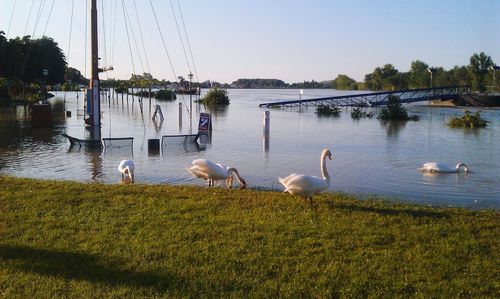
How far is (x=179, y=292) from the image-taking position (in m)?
4.65

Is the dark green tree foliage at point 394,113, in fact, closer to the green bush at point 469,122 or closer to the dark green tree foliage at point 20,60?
the green bush at point 469,122

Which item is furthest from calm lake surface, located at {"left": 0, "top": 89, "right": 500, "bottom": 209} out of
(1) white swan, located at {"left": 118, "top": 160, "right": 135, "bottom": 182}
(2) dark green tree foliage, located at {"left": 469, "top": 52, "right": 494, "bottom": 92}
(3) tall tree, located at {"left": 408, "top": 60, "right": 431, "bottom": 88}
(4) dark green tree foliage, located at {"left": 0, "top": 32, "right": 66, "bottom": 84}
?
(3) tall tree, located at {"left": 408, "top": 60, "right": 431, "bottom": 88}

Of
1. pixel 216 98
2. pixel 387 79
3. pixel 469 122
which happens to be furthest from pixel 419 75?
pixel 469 122

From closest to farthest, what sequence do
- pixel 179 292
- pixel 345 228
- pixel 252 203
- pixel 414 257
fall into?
pixel 179 292
pixel 414 257
pixel 345 228
pixel 252 203

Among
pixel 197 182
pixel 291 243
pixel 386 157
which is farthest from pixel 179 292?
pixel 386 157

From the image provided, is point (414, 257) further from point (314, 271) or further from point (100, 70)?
point (100, 70)

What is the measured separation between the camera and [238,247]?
587cm

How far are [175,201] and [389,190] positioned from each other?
16.9 ft

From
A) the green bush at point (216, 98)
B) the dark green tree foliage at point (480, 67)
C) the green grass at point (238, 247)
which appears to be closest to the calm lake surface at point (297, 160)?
the green grass at point (238, 247)

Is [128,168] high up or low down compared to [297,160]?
up

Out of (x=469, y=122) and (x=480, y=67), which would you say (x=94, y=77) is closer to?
(x=469, y=122)

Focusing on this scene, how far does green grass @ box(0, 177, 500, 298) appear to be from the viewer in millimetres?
4809

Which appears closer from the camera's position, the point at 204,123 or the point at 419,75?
the point at 204,123

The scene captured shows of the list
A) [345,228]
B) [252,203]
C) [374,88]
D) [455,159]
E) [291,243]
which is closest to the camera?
[291,243]
